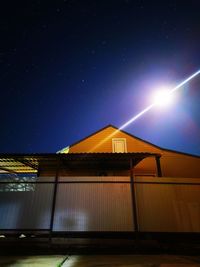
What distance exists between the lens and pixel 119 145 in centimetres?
1460

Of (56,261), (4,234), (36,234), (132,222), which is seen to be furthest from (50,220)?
(132,222)

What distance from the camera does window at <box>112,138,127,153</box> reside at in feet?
47.1

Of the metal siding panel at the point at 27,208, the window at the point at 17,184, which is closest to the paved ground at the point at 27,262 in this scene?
the metal siding panel at the point at 27,208

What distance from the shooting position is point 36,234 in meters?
8.56

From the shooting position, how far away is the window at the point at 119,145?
14.4 m

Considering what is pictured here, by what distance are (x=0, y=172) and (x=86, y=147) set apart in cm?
558

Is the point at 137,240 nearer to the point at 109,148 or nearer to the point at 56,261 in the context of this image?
the point at 56,261

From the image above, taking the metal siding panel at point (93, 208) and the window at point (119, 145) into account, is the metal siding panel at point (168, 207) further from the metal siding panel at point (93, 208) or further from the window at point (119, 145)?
the window at point (119, 145)

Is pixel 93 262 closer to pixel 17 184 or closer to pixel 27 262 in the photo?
pixel 27 262

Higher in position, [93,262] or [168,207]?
[168,207]

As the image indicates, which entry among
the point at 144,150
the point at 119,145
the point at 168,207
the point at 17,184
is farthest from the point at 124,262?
the point at 119,145

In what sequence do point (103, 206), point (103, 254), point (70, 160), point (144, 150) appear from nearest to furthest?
point (103, 254) → point (103, 206) → point (70, 160) → point (144, 150)

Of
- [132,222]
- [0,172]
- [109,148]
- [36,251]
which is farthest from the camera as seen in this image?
[109,148]

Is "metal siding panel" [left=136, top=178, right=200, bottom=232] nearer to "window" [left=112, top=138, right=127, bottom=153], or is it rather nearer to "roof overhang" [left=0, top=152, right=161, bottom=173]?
"roof overhang" [left=0, top=152, right=161, bottom=173]
